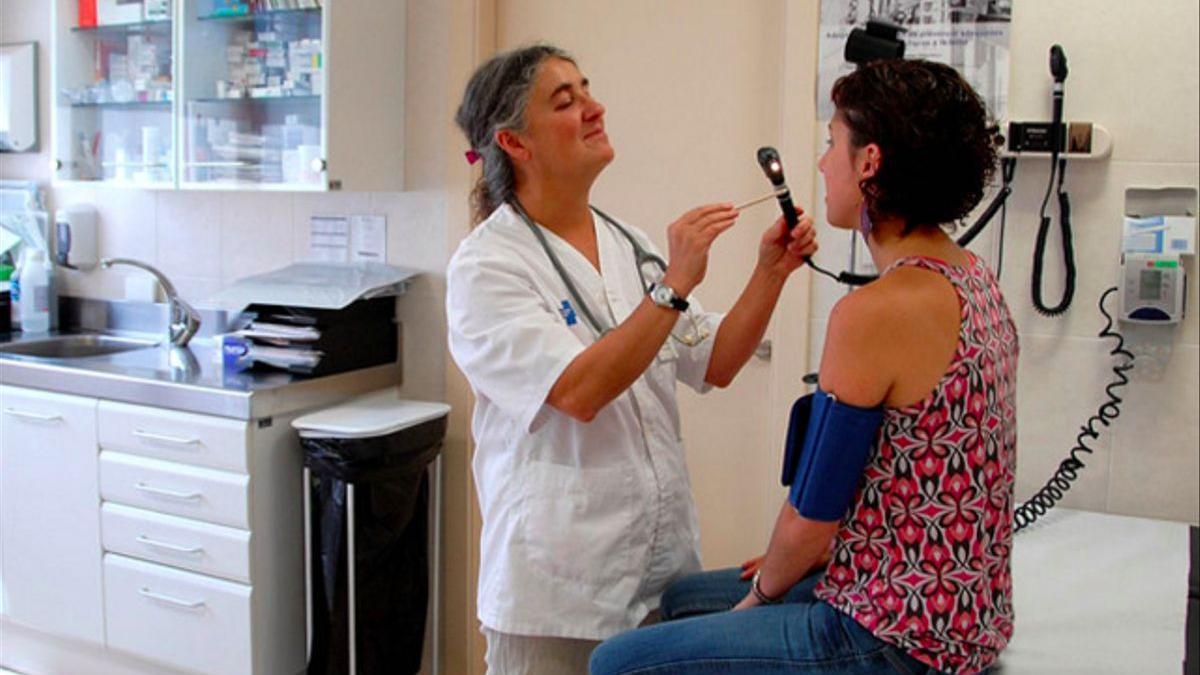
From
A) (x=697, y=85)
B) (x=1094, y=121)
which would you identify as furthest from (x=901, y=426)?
(x=697, y=85)

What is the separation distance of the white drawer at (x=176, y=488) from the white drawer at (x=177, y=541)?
2 cm

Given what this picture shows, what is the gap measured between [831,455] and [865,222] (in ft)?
1.03

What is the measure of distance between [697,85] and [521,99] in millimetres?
1017

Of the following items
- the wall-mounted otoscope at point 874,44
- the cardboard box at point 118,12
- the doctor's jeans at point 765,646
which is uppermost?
the cardboard box at point 118,12

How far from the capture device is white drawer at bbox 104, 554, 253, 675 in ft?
8.15

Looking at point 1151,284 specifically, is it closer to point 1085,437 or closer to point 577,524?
point 1085,437

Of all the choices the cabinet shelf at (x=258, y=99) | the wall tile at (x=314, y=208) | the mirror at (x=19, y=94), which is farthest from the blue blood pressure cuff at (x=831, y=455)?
the mirror at (x=19, y=94)

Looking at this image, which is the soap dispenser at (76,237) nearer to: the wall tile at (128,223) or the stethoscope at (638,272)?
the wall tile at (128,223)

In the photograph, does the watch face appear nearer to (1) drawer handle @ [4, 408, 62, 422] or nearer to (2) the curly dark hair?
(2) the curly dark hair

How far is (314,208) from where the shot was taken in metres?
3.00

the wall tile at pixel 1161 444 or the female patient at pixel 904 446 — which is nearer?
the female patient at pixel 904 446

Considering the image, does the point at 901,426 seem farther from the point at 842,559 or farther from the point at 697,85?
the point at 697,85

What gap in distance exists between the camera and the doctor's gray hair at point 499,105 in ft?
5.35

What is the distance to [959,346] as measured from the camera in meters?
1.13
